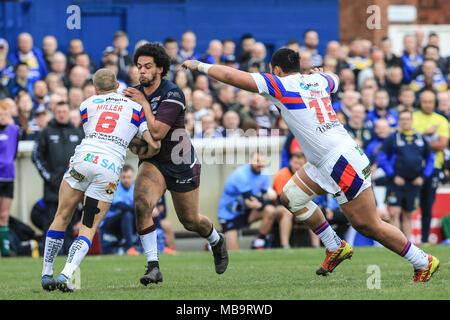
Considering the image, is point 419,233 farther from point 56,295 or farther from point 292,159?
point 56,295

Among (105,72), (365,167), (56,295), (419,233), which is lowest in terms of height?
(419,233)

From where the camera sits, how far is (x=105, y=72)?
8.82 meters

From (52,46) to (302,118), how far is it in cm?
980

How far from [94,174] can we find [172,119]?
99cm

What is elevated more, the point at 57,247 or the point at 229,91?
the point at 229,91

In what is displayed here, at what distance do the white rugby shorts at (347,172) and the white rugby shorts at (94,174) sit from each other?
2038mm

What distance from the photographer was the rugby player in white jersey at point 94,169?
853 centimetres

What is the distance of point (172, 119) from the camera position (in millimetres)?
9000

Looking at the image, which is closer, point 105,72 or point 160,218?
point 105,72

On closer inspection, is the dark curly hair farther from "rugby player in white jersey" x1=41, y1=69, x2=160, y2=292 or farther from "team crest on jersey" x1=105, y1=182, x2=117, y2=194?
"team crest on jersey" x1=105, y1=182, x2=117, y2=194

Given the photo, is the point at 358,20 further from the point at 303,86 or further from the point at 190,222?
the point at 303,86

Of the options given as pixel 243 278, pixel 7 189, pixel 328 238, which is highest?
pixel 328 238

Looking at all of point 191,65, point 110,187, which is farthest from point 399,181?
point 110,187
